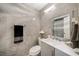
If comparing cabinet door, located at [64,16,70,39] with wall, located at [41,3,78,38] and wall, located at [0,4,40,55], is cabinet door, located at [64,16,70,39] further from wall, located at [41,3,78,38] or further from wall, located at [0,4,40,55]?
wall, located at [0,4,40,55]

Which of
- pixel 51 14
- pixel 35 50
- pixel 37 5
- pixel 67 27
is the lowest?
pixel 35 50

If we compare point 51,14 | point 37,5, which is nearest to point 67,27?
point 51,14

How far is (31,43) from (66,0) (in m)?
0.89

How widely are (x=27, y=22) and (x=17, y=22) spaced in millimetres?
159

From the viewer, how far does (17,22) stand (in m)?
2.03

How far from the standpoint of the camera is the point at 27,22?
6.73 feet

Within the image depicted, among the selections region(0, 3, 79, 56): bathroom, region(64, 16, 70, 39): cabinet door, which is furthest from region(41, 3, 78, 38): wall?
region(64, 16, 70, 39): cabinet door

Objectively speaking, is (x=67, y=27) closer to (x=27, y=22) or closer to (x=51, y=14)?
(x=51, y=14)

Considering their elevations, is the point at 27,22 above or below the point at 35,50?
above

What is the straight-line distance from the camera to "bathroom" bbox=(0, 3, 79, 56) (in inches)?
78.5

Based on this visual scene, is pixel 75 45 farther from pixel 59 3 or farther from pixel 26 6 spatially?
pixel 26 6

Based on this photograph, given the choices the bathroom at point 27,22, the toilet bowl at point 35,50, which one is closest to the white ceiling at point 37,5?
the bathroom at point 27,22

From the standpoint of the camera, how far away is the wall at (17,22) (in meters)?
2.00

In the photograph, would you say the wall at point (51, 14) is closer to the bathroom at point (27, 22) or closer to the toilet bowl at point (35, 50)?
the bathroom at point (27, 22)
